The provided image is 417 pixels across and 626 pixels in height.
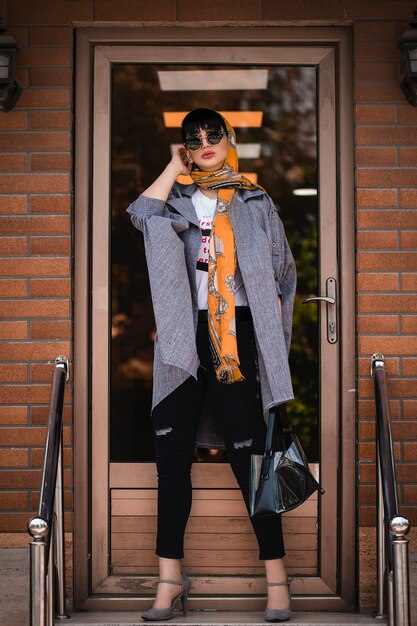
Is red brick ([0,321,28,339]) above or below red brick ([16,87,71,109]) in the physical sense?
below

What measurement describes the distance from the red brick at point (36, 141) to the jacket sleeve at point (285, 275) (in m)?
→ 0.92

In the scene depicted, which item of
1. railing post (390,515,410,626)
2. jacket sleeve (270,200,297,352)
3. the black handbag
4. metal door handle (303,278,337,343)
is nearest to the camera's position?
railing post (390,515,410,626)

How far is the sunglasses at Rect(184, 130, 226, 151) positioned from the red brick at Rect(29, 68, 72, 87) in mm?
651

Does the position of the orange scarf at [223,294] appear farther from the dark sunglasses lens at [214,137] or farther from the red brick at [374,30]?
the red brick at [374,30]

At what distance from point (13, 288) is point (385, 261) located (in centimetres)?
155

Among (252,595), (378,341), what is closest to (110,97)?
(378,341)

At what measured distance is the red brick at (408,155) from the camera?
11.8 feet

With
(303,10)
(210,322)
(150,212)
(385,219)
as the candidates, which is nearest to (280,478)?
(210,322)

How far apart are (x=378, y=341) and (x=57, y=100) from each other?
5.50 feet

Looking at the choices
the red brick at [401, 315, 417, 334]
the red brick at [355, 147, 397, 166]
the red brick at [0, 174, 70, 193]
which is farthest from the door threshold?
the red brick at [355, 147, 397, 166]

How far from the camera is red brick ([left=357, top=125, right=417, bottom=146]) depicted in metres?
3.60

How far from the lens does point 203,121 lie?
11.0ft

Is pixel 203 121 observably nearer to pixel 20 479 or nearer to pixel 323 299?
pixel 323 299

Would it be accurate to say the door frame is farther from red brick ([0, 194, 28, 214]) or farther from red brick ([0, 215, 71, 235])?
red brick ([0, 194, 28, 214])
